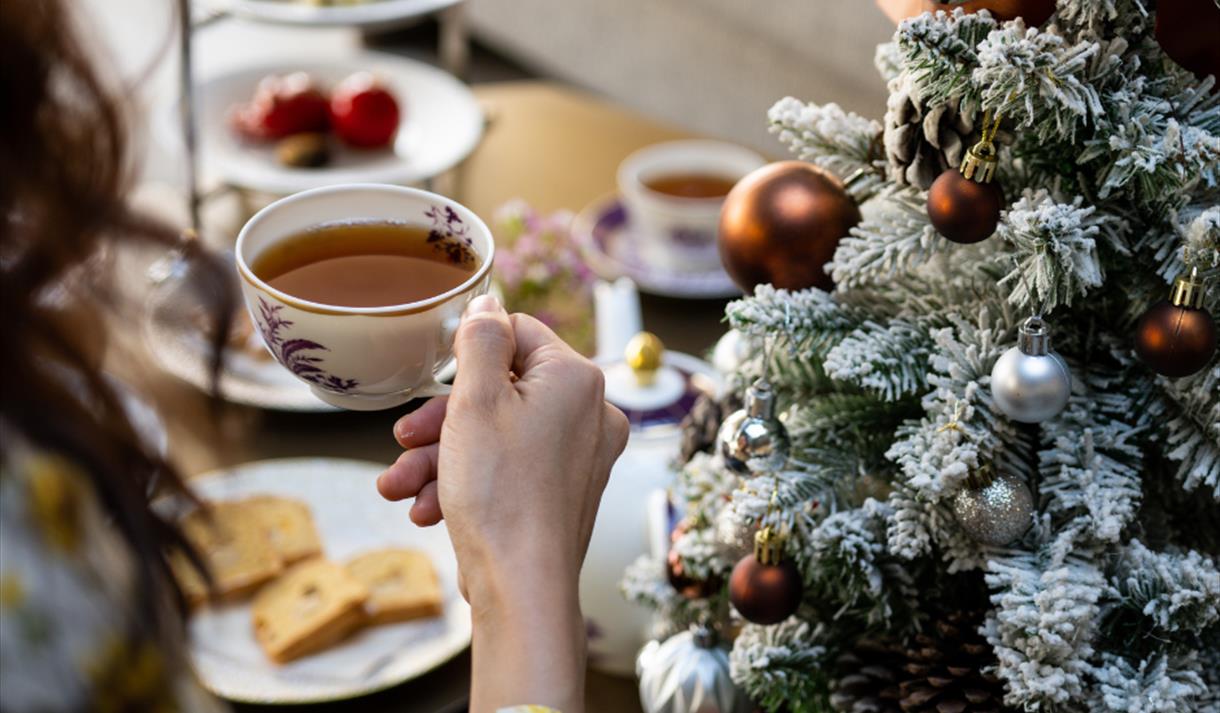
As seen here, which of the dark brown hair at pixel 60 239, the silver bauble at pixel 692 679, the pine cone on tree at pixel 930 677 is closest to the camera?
the dark brown hair at pixel 60 239

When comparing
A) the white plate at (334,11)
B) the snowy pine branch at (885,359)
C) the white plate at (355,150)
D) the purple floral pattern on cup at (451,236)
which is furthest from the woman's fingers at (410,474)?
the white plate at (334,11)

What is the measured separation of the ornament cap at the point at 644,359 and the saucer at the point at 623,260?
33cm

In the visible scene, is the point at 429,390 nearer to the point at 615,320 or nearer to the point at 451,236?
the point at 451,236

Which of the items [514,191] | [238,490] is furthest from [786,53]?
[238,490]

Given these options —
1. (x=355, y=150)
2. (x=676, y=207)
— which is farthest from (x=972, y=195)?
(x=355, y=150)

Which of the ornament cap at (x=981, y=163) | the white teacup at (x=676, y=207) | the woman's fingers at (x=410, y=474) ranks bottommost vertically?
the white teacup at (x=676, y=207)

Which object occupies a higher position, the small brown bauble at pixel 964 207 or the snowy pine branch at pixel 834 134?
the small brown bauble at pixel 964 207

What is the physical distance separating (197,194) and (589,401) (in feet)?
3.07

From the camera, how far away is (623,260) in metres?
1.49

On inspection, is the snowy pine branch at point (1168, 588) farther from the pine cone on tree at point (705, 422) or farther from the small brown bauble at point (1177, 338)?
the pine cone on tree at point (705, 422)

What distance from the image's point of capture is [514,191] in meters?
1.64

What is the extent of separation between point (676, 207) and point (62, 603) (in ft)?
3.22

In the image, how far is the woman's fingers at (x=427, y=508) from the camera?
72 centimetres

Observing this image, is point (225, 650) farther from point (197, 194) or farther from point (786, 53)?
point (786, 53)
